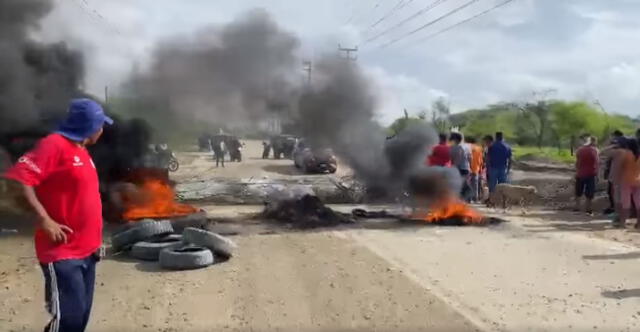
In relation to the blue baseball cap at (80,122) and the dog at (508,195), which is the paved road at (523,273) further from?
the blue baseball cap at (80,122)

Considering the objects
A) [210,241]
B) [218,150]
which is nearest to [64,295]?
[210,241]

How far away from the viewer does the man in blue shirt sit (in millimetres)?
14727

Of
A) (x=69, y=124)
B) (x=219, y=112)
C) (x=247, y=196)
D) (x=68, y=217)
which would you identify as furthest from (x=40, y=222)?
(x=247, y=196)

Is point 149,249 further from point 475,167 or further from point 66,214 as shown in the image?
point 475,167

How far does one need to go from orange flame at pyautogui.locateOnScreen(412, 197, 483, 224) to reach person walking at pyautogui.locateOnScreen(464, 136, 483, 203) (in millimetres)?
2665

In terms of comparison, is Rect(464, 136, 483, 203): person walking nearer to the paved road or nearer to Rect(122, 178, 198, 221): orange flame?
the paved road

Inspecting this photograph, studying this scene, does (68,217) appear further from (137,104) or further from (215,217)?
(137,104)

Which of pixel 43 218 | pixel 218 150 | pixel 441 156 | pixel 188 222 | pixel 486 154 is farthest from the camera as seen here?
pixel 218 150

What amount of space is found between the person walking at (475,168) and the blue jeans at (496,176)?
29 centimetres

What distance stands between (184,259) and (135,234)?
55.1 inches

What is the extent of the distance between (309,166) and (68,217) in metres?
→ 22.6

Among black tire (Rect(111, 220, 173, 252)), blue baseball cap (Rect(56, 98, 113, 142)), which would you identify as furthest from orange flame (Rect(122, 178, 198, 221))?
blue baseball cap (Rect(56, 98, 113, 142))

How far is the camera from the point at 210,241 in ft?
26.3

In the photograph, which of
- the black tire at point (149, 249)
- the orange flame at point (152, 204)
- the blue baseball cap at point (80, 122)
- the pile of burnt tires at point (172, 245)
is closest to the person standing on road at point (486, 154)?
the orange flame at point (152, 204)
